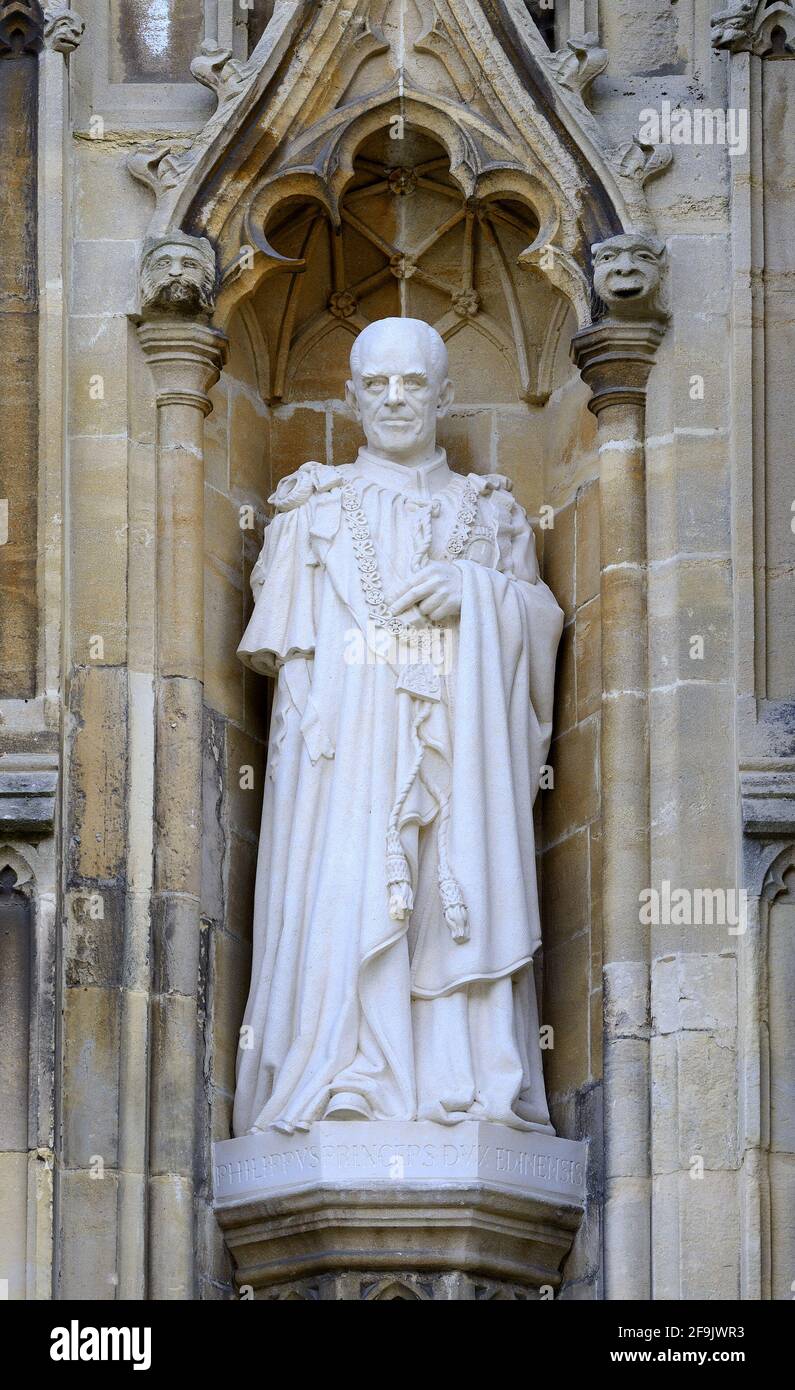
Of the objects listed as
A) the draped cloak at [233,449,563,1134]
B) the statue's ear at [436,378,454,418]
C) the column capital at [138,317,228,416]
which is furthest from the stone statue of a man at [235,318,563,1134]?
the column capital at [138,317,228,416]

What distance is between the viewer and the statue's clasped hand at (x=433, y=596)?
43.6 ft

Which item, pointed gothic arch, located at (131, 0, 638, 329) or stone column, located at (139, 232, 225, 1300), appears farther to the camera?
pointed gothic arch, located at (131, 0, 638, 329)

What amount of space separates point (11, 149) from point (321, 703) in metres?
2.15

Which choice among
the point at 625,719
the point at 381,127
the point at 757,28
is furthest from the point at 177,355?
the point at 757,28

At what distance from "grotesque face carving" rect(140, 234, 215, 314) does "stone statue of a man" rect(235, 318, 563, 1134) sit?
59cm

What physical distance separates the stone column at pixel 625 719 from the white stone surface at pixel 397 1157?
299 mm

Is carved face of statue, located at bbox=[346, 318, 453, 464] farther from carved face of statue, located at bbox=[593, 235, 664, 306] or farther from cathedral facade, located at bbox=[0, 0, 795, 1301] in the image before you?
carved face of statue, located at bbox=[593, 235, 664, 306]

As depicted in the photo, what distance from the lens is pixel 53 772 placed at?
12.9 m

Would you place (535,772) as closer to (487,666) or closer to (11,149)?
(487,666)

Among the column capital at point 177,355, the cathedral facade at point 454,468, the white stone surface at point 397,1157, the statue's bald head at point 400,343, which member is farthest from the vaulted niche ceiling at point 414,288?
the white stone surface at point 397,1157

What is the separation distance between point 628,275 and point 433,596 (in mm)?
1270

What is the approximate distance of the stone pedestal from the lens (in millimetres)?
12719

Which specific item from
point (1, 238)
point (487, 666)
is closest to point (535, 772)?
point (487, 666)

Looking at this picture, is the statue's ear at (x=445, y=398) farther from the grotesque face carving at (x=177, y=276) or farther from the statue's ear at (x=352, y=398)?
the grotesque face carving at (x=177, y=276)
